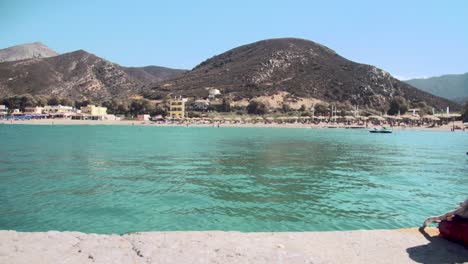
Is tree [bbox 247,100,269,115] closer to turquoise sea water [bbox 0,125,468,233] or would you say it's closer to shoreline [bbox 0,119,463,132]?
shoreline [bbox 0,119,463,132]

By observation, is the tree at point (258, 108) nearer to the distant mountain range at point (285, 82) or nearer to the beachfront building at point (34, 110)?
the distant mountain range at point (285, 82)

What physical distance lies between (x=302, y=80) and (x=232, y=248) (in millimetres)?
155142

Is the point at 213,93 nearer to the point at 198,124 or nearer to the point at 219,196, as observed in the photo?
the point at 198,124

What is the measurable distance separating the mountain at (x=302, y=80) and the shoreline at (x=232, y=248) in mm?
133534

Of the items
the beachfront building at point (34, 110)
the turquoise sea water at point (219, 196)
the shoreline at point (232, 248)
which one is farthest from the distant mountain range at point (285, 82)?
the shoreline at point (232, 248)

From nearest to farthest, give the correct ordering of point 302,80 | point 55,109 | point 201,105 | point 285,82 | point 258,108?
point 258,108
point 55,109
point 201,105
point 302,80
point 285,82

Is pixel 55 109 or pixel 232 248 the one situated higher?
pixel 55 109

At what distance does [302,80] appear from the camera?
6161 inches

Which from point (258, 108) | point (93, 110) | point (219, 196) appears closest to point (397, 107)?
point (258, 108)

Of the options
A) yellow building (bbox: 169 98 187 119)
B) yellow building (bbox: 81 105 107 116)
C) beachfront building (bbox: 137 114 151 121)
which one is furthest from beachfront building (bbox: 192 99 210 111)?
yellow building (bbox: 81 105 107 116)

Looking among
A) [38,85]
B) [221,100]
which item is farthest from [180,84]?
[38,85]

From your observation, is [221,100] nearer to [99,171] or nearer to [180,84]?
[180,84]

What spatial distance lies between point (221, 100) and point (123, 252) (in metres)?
130

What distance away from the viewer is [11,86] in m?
179
